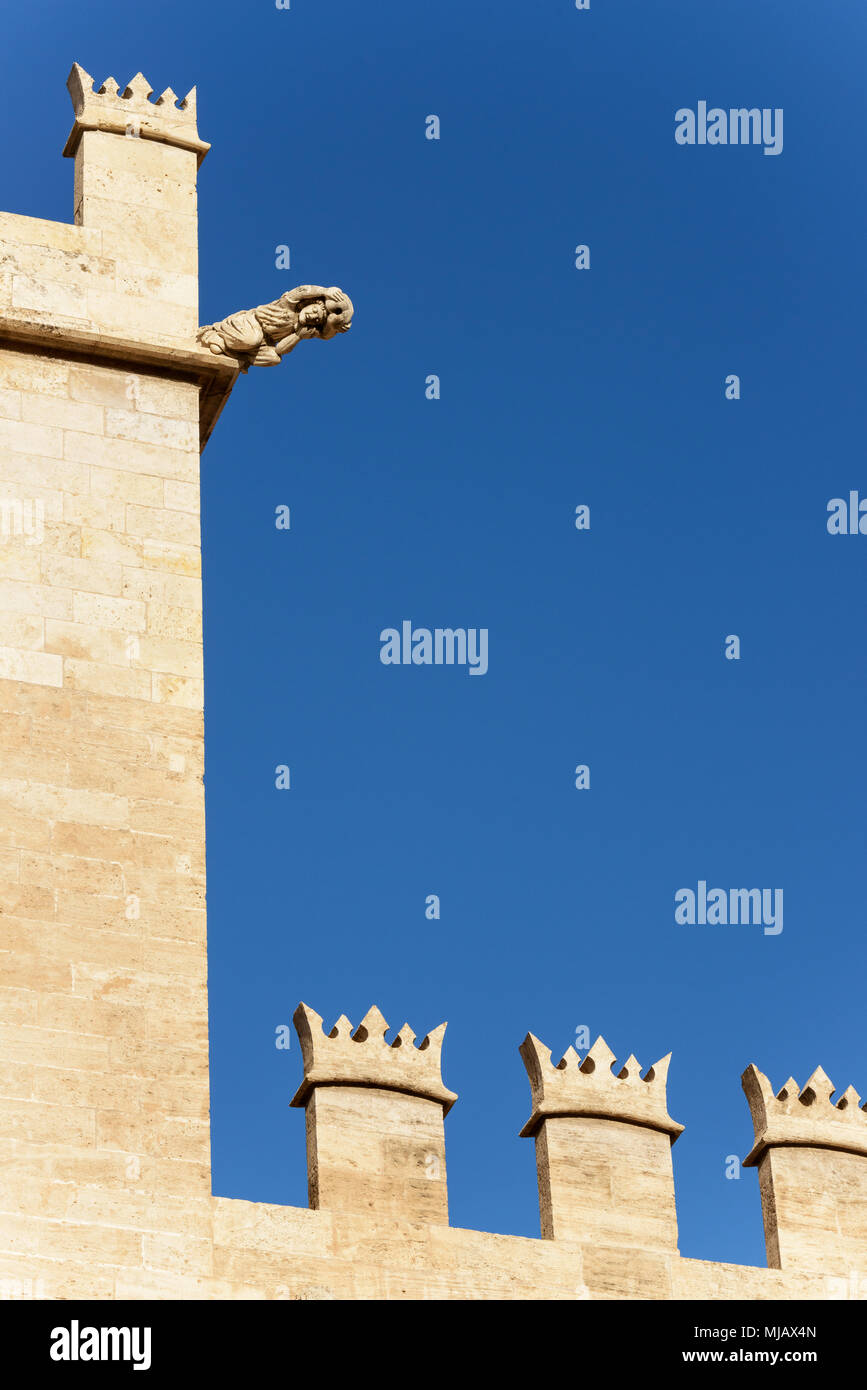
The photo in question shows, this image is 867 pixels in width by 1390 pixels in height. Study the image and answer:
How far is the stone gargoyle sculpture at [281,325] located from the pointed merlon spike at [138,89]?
2.45m

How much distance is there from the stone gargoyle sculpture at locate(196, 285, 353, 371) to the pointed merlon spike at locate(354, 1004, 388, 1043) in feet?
19.6

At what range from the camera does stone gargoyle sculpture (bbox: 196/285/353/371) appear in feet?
76.7

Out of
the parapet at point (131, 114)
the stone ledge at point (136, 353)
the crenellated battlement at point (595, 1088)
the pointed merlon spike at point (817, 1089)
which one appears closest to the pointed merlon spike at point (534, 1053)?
the crenellated battlement at point (595, 1088)

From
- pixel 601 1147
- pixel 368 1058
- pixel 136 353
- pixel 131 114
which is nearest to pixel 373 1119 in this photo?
pixel 368 1058

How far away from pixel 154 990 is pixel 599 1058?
4.14 meters

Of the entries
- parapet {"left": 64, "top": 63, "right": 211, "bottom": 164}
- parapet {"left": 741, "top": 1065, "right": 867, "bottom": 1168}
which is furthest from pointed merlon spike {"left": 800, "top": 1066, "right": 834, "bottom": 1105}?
parapet {"left": 64, "top": 63, "right": 211, "bottom": 164}

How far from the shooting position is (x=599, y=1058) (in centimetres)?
2239

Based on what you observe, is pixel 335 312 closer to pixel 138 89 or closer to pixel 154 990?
pixel 138 89

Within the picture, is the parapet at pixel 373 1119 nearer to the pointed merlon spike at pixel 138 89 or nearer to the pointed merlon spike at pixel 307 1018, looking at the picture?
the pointed merlon spike at pixel 307 1018

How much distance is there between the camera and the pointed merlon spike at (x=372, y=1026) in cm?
2162

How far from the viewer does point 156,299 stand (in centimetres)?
2336

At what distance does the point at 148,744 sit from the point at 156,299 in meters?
4.37

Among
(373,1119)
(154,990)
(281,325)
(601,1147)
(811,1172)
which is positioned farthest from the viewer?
(281,325)
